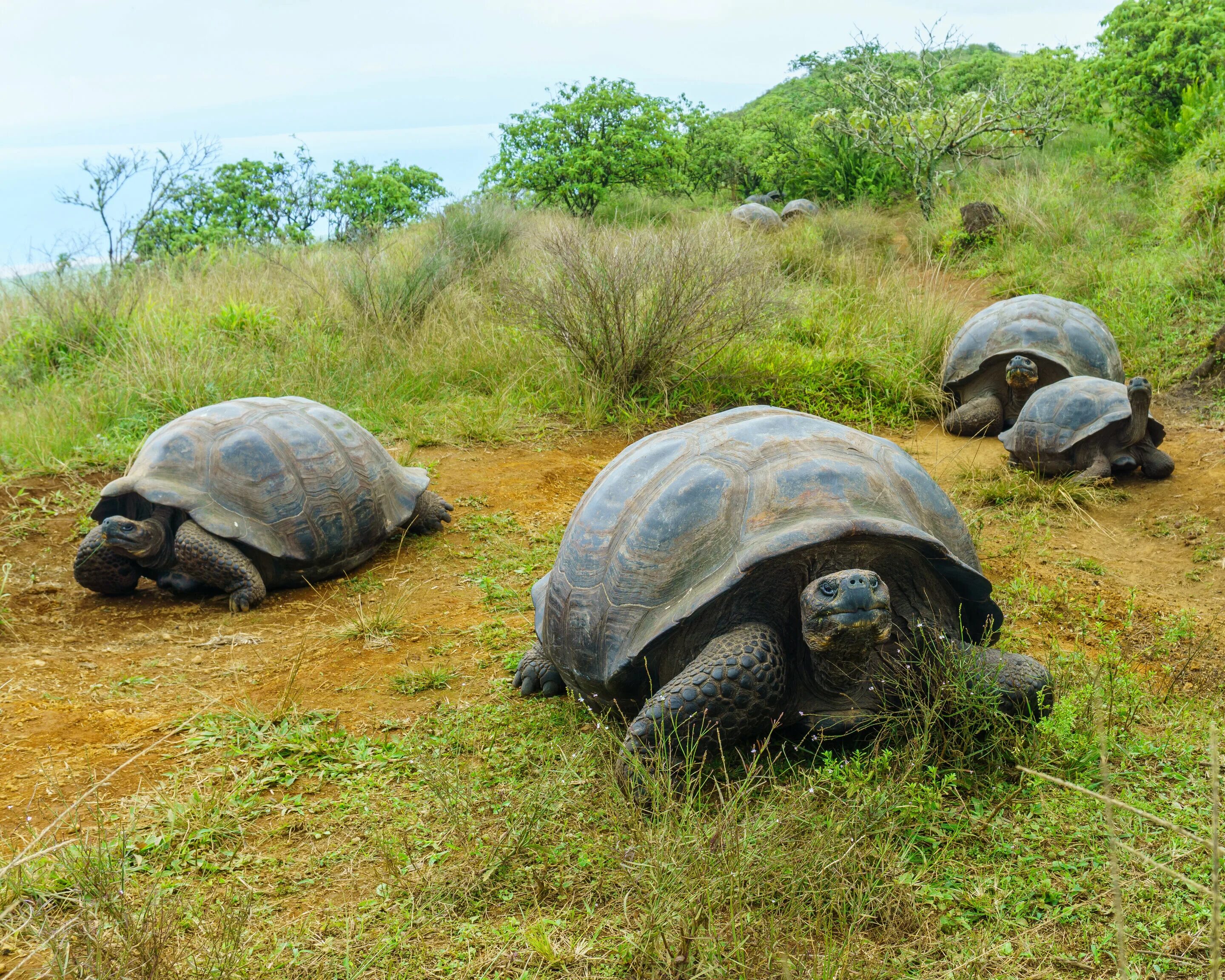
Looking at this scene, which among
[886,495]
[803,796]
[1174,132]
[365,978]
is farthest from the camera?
[1174,132]

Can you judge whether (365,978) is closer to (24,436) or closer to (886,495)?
(886,495)

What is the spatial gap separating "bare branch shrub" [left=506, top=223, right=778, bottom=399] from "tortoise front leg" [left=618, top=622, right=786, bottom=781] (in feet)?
16.5

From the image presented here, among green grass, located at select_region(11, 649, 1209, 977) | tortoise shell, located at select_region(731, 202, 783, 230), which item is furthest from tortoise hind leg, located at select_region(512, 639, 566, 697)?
tortoise shell, located at select_region(731, 202, 783, 230)

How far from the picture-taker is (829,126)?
61.8ft

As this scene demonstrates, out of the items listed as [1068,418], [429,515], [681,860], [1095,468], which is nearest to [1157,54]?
[1068,418]

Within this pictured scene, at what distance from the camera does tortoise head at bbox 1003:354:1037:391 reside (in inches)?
265

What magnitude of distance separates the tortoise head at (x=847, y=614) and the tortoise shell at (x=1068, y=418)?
4022 millimetres

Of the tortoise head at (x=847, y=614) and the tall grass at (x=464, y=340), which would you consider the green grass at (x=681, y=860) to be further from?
the tall grass at (x=464, y=340)

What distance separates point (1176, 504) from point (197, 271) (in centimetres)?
991

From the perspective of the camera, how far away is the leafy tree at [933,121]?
14812 millimetres

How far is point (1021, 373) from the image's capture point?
6762 millimetres

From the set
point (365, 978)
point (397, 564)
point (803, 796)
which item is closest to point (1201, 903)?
point (803, 796)

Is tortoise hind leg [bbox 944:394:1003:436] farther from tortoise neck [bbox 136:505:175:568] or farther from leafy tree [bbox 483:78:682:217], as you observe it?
leafy tree [bbox 483:78:682:217]

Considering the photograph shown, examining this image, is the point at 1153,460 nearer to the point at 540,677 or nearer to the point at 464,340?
the point at 540,677
